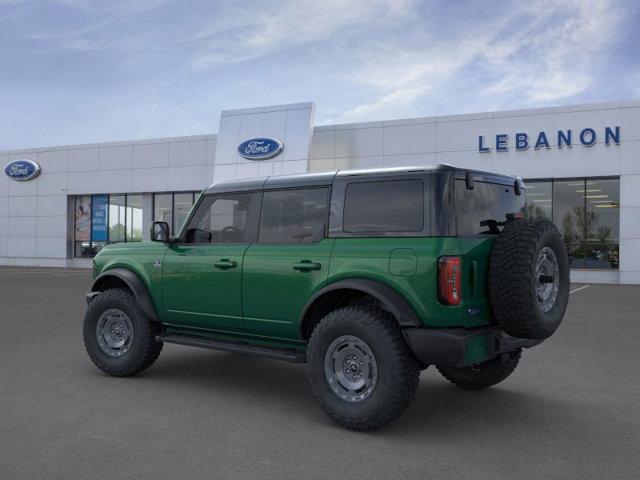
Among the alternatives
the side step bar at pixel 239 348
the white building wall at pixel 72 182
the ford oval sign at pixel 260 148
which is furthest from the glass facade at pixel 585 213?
the side step bar at pixel 239 348

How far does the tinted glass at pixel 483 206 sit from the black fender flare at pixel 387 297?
686 millimetres

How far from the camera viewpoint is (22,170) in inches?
1230

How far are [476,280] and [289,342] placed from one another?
174cm

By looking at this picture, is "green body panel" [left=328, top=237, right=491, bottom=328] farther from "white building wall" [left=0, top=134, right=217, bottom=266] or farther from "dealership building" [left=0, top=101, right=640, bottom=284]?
"white building wall" [left=0, top=134, right=217, bottom=266]

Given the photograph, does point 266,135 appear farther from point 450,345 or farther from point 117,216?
point 450,345

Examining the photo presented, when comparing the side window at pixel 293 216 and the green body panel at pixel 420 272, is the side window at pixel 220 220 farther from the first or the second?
the green body panel at pixel 420 272

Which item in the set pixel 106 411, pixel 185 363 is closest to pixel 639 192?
pixel 185 363

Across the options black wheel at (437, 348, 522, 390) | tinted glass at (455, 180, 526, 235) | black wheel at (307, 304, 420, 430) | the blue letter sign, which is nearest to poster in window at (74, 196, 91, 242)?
the blue letter sign

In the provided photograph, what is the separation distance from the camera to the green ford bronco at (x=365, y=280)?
14.7 ft

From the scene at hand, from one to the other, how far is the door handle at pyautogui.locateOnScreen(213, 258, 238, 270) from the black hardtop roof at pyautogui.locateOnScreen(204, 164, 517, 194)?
27.8 inches

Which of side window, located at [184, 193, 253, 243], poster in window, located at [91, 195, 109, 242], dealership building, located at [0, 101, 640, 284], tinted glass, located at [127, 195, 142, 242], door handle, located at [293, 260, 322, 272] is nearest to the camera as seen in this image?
door handle, located at [293, 260, 322, 272]

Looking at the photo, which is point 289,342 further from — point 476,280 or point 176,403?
point 476,280

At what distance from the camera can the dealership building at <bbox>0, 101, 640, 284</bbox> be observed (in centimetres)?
2125

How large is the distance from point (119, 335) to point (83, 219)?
85.2 feet
